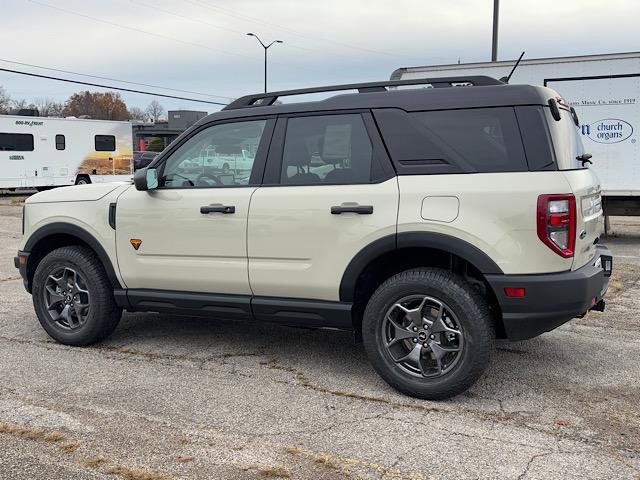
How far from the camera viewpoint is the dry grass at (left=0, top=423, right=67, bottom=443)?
3415 millimetres

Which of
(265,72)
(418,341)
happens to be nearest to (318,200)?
(418,341)

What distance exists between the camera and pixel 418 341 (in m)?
3.98

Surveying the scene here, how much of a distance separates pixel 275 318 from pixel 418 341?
3.46 ft

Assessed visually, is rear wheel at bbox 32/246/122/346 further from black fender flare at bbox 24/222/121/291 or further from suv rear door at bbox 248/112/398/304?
suv rear door at bbox 248/112/398/304

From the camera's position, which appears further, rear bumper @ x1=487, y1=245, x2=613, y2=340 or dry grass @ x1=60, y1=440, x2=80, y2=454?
rear bumper @ x1=487, y1=245, x2=613, y2=340

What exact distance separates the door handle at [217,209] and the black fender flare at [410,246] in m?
0.97

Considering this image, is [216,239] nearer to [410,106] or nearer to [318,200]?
[318,200]

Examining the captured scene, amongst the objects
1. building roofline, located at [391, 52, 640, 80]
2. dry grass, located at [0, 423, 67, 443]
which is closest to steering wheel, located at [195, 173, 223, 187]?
dry grass, located at [0, 423, 67, 443]

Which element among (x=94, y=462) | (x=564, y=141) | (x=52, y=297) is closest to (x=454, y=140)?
(x=564, y=141)

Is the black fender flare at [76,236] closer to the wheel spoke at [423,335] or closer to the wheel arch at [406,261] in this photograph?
the wheel arch at [406,261]

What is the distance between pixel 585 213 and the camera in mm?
3873

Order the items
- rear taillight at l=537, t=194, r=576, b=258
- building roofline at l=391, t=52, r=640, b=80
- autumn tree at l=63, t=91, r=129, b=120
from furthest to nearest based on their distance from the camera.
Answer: autumn tree at l=63, t=91, r=129, b=120 → building roofline at l=391, t=52, r=640, b=80 → rear taillight at l=537, t=194, r=576, b=258

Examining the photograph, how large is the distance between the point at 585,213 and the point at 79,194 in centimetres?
388

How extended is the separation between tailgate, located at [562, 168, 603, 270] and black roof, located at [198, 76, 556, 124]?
1.76 ft
